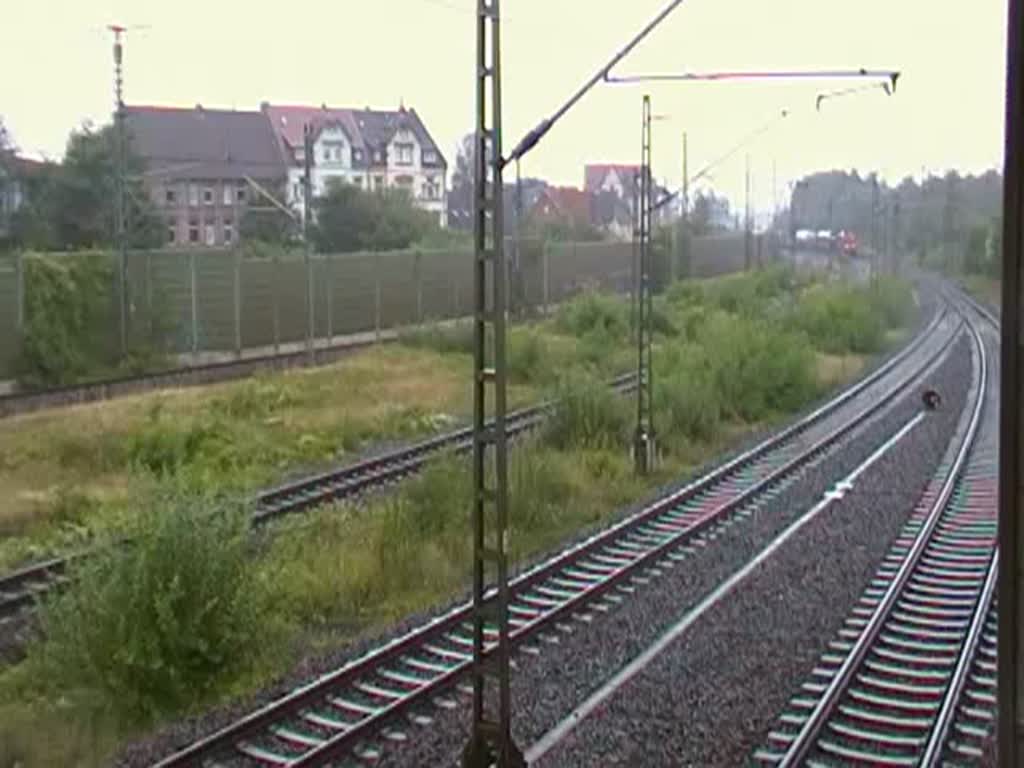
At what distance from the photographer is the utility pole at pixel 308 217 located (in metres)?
23.5

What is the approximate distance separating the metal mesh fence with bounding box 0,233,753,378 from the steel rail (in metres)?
12.8

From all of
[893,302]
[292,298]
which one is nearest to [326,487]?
[292,298]

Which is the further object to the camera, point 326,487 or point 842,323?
point 842,323

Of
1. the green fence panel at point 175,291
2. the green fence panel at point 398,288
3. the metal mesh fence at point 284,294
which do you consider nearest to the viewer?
the metal mesh fence at point 284,294

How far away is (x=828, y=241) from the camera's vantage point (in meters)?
41.0

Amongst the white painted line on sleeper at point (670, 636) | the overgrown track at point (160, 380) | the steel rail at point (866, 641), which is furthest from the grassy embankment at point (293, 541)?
the steel rail at point (866, 641)

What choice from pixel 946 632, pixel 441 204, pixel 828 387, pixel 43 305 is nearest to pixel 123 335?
pixel 43 305

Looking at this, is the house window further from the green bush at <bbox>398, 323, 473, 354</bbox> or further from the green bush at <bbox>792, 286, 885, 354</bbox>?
the green bush at <bbox>792, 286, 885, 354</bbox>

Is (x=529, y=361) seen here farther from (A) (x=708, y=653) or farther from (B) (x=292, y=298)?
(A) (x=708, y=653)

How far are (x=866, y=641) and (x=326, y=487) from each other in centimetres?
635

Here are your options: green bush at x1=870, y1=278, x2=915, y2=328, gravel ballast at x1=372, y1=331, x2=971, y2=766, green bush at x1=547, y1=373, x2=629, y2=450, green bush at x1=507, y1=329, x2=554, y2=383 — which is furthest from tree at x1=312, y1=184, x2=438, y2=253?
gravel ballast at x1=372, y1=331, x2=971, y2=766

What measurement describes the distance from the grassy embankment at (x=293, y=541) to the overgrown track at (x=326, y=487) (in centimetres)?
51

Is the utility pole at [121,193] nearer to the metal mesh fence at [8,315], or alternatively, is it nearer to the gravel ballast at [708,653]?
the metal mesh fence at [8,315]

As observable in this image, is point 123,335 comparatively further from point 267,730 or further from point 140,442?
point 267,730
